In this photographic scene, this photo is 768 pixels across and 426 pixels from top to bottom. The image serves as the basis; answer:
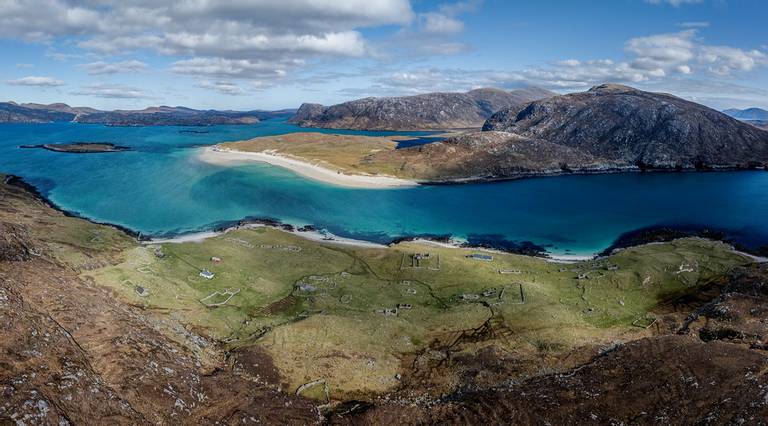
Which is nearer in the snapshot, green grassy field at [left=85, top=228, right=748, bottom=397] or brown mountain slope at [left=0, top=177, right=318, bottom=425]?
brown mountain slope at [left=0, top=177, right=318, bottom=425]

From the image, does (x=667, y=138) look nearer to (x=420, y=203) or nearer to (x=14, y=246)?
(x=420, y=203)

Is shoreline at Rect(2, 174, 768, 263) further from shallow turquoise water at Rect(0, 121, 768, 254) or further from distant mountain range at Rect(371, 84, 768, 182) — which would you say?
distant mountain range at Rect(371, 84, 768, 182)

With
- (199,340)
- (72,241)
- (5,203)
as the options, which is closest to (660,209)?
(199,340)

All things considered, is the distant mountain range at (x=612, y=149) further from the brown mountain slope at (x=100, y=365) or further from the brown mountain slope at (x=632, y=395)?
the brown mountain slope at (x=100, y=365)

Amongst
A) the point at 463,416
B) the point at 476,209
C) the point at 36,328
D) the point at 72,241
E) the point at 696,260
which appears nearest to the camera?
the point at 36,328

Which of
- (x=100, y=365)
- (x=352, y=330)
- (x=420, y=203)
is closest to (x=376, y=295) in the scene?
(x=352, y=330)

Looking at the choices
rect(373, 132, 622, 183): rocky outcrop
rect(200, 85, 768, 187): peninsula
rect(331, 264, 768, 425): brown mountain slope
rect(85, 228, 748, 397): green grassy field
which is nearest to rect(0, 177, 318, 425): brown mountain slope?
rect(85, 228, 748, 397): green grassy field

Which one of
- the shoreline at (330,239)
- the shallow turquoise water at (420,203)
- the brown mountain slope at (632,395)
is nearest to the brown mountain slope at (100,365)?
the brown mountain slope at (632,395)

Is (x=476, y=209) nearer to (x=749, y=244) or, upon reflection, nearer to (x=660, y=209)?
(x=660, y=209)
